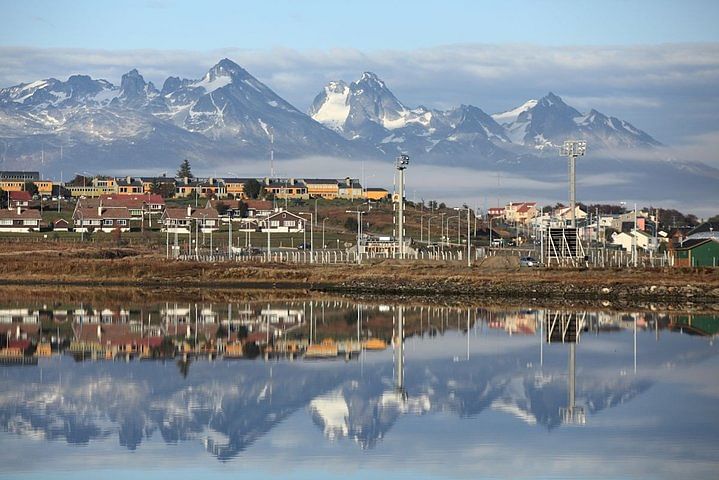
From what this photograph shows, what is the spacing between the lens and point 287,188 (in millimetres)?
168000

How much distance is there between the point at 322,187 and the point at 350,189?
4.45 meters

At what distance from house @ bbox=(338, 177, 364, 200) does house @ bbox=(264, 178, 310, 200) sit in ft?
20.9

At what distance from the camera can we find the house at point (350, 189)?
577 ft

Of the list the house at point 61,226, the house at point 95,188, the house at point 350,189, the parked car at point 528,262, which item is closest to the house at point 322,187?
the house at point 350,189

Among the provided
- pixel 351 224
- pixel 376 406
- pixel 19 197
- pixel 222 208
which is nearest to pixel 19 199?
pixel 19 197

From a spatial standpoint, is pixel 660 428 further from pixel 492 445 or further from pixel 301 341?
pixel 301 341

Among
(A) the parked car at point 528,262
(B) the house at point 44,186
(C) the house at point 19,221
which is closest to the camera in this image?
(A) the parked car at point 528,262

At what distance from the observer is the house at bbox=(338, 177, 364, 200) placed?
175875 millimetres

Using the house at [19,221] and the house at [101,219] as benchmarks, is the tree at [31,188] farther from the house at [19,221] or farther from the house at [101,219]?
the house at [19,221]

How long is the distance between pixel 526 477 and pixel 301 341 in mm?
19547

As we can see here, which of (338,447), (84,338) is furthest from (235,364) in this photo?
(338,447)

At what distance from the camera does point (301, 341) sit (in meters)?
38.5

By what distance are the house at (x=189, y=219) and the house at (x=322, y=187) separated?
167 ft

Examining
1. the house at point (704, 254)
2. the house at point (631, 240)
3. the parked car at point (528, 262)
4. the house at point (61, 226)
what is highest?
the house at point (61, 226)
